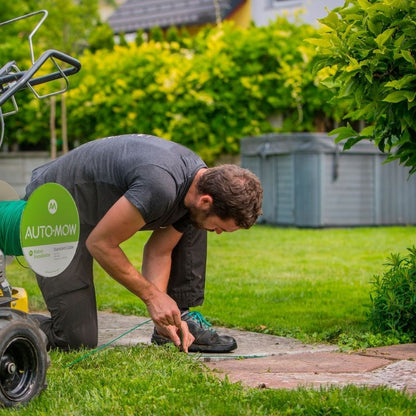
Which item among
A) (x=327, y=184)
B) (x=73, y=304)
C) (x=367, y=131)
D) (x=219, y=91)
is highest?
(x=219, y=91)

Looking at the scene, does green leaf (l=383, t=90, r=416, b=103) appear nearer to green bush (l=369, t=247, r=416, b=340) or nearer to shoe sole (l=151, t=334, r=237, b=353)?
green bush (l=369, t=247, r=416, b=340)

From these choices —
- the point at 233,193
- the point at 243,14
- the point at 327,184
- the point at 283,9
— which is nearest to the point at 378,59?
the point at 233,193

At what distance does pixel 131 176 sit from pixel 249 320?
1582 mm

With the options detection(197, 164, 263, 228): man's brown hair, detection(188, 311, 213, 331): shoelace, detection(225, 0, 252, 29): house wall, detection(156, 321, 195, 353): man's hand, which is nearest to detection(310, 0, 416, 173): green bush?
detection(197, 164, 263, 228): man's brown hair

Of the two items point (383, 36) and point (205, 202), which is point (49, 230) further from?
point (383, 36)

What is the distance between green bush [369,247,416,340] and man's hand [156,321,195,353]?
3.47 ft

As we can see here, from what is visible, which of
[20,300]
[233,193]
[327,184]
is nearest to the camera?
[20,300]

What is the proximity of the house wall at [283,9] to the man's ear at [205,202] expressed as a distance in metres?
12.7

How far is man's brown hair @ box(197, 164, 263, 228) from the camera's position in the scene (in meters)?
3.56

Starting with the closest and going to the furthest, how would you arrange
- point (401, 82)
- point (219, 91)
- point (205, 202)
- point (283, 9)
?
1. point (205, 202)
2. point (401, 82)
3. point (219, 91)
4. point (283, 9)

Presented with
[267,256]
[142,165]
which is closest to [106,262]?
[142,165]

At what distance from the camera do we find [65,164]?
4125mm

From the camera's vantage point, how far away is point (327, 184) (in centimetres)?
1152

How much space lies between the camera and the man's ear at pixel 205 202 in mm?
3658
